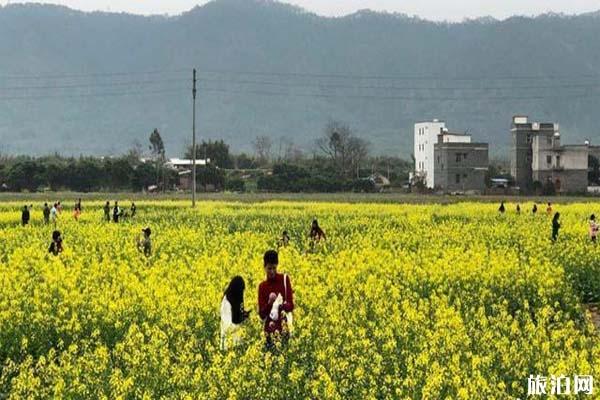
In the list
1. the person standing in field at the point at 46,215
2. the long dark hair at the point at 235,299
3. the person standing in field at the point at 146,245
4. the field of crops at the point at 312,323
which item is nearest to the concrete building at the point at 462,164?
the person standing in field at the point at 46,215

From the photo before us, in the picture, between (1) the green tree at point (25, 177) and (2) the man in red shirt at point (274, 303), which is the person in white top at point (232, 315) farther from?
(1) the green tree at point (25, 177)

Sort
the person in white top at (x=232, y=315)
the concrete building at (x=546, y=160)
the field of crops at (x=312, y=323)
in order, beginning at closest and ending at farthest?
1. the field of crops at (x=312, y=323)
2. the person in white top at (x=232, y=315)
3. the concrete building at (x=546, y=160)

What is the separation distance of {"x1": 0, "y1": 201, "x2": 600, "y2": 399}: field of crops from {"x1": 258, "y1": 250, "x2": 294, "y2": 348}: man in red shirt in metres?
0.34

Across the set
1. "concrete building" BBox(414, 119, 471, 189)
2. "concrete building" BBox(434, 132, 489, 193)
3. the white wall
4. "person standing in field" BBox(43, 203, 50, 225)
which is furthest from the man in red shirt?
the white wall

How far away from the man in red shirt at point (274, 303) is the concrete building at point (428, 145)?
91877 millimetres

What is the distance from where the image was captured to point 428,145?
111 metres

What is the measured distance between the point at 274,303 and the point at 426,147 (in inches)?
4051

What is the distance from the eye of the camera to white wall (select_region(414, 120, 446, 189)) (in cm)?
10788

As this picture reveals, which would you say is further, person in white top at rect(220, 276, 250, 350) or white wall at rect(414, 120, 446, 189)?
white wall at rect(414, 120, 446, 189)

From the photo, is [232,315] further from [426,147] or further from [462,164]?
[426,147]

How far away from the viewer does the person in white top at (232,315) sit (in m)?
11.0

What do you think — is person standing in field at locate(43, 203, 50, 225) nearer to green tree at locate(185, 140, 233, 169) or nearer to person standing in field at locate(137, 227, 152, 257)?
person standing in field at locate(137, 227, 152, 257)

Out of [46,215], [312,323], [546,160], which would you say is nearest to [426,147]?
[546,160]

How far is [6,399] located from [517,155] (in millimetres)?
91694
